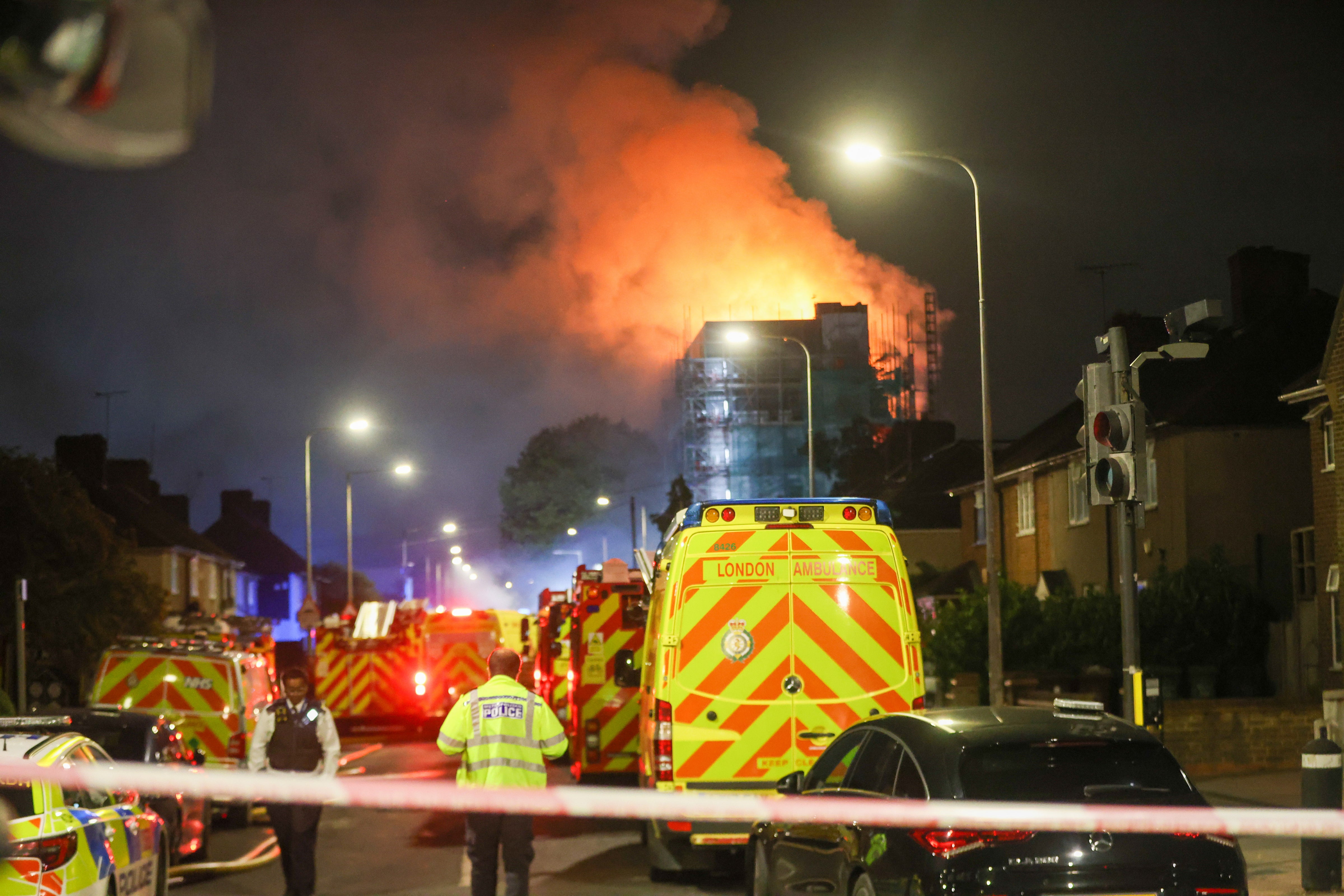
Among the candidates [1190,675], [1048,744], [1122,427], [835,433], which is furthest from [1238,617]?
[835,433]

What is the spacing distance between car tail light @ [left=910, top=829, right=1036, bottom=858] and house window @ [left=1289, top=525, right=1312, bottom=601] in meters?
22.2

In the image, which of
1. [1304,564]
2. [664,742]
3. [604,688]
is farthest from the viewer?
[1304,564]

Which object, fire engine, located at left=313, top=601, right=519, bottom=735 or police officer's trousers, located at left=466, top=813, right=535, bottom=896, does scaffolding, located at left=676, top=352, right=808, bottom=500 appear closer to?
fire engine, located at left=313, top=601, right=519, bottom=735

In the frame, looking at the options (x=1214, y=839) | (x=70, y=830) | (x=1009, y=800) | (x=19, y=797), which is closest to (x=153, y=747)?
(x=19, y=797)

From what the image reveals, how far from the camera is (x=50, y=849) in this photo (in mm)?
7551

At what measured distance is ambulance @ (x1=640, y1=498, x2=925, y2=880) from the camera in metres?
10.8

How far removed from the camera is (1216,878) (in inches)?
268

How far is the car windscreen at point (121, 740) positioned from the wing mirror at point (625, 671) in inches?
162

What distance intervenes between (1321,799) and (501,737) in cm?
570

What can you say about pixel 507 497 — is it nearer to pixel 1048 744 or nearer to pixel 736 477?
pixel 736 477

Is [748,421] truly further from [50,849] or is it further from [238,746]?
[50,849]

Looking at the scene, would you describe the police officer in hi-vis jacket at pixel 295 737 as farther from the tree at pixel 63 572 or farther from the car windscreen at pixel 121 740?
the tree at pixel 63 572

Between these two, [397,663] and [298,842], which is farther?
[397,663]

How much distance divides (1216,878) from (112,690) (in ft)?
43.2
